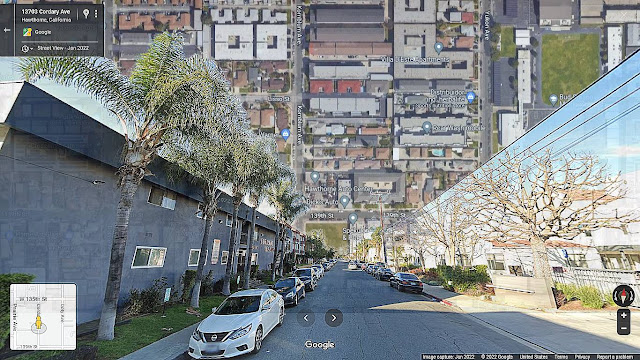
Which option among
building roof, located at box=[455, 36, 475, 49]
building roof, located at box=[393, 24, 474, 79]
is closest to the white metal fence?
building roof, located at box=[393, 24, 474, 79]

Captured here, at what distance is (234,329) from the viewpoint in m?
11.4

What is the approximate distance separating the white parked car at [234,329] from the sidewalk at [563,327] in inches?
294

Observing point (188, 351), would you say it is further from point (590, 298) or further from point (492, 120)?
point (590, 298)

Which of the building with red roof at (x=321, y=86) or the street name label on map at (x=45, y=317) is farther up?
the building with red roof at (x=321, y=86)

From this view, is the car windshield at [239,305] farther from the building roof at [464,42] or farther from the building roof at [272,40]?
the building roof at [464,42]

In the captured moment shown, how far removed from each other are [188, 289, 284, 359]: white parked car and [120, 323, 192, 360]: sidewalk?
709mm

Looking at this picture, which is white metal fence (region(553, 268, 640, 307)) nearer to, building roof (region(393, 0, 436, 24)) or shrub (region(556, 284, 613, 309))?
shrub (region(556, 284, 613, 309))

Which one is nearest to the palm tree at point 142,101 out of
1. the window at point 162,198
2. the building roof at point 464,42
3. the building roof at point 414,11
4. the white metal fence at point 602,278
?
the window at point 162,198

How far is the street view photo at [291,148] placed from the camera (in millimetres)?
11414

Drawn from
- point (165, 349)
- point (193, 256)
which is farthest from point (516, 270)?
point (165, 349)

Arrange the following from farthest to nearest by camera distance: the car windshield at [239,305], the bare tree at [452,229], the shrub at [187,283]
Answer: the bare tree at [452,229] < the shrub at [187,283] < the car windshield at [239,305]

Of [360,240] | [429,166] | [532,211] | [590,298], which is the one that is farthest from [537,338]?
[360,240]

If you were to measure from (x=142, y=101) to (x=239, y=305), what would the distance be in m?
6.57

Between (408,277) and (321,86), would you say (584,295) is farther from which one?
(321,86)
